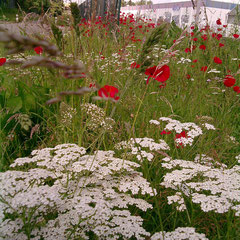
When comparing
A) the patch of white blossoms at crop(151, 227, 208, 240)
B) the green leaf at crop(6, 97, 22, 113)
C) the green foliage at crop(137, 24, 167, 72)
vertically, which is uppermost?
the green foliage at crop(137, 24, 167, 72)

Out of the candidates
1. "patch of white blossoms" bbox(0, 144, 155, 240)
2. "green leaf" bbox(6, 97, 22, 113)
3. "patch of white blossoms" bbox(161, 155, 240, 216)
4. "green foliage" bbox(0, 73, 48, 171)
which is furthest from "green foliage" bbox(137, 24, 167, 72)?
"green leaf" bbox(6, 97, 22, 113)

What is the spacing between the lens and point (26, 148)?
172cm

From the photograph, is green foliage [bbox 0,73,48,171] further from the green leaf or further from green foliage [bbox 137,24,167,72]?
green foliage [bbox 137,24,167,72]

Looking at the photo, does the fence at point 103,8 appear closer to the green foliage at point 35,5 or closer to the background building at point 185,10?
the green foliage at point 35,5

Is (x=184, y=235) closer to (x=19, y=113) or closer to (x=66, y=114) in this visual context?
(x=66, y=114)

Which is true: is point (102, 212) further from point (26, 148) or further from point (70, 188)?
point (26, 148)

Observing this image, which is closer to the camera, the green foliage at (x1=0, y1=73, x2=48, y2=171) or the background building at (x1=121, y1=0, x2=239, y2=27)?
the green foliage at (x1=0, y1=73, x2=48, y2=171)

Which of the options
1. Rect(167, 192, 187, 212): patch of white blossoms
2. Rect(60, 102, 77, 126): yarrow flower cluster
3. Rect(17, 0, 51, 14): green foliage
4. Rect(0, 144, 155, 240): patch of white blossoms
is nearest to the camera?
Rect(0, 144, 155, 240): patch of white blossoms

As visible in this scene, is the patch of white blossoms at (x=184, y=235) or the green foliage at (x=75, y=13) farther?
the green foliage at (x=75, y=13)

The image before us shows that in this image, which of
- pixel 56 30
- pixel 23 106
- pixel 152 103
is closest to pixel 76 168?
pixel 56 30

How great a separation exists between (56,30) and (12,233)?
2.65 ft

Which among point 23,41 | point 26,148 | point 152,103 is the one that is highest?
point 23,41

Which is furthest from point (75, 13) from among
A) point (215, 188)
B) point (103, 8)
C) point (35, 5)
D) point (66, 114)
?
point (103, 8)

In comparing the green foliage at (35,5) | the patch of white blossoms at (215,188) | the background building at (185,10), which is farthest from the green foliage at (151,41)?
the background building at (185,10)
